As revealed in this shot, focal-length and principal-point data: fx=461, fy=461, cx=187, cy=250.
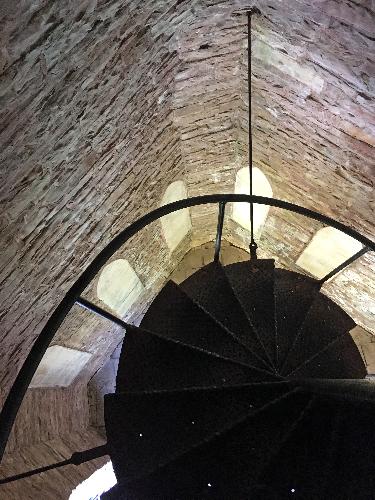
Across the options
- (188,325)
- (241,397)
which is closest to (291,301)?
(188,325)

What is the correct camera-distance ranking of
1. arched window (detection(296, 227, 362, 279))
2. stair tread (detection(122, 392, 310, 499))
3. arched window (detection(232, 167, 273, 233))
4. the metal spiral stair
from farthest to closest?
arched window (detection(232, 167, 273, 233)), arched window (detection(296, 227, 362, 279)), stair tread (detection(122, 392, 310, 499)), the metal spiral stair

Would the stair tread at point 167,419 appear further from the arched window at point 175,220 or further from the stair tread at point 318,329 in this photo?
the arched window at point 175,220

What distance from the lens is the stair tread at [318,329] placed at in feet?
10.9

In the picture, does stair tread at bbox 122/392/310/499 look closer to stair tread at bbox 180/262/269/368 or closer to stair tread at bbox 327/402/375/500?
stair tread at bbox 327/402/375/500

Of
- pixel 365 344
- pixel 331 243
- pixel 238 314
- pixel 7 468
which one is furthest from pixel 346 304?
pixel 7 468

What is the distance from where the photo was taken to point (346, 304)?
5594 millimetres

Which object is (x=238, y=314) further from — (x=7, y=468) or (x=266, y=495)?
(x=7, y=468)

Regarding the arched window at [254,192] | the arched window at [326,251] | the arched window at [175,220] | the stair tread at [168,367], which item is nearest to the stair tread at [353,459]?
the stair tread at [168,367]

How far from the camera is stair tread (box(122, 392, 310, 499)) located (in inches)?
95.7

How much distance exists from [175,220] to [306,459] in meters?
3.39

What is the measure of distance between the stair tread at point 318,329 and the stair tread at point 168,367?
1.75ft

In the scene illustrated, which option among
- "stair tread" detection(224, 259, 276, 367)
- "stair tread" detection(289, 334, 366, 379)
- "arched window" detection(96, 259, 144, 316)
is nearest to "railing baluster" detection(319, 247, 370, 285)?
"stair tread" detection(224, 259, 276, 367)

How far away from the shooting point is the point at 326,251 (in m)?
5.01

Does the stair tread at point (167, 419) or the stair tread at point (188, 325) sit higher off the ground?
the stair tread at point (188, 325)
